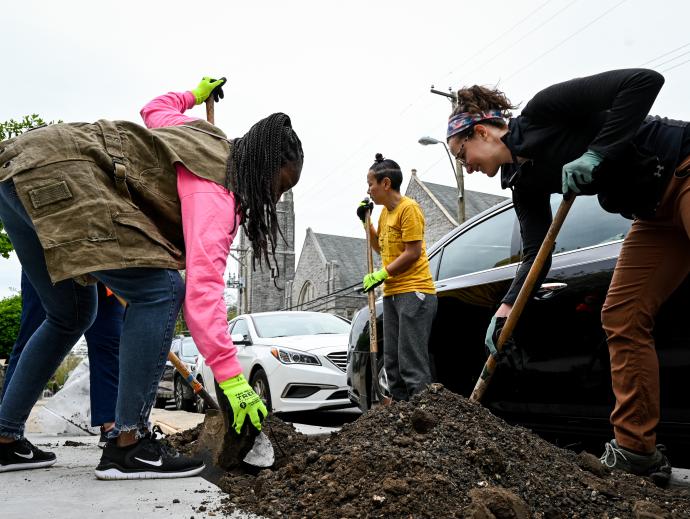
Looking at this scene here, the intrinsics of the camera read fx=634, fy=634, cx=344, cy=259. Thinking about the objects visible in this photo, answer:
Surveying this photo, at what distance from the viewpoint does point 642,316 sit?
245cm

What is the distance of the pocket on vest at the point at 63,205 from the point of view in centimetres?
229

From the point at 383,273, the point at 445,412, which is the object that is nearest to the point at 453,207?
the point at 383,273

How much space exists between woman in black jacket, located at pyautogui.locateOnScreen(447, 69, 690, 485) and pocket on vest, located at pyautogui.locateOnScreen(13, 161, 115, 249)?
5.05ft

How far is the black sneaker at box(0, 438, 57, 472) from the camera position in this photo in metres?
2.75

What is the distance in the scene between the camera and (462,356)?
3.72 m

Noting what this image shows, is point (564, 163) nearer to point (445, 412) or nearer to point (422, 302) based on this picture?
point (445, 412)

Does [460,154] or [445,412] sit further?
[460,154]

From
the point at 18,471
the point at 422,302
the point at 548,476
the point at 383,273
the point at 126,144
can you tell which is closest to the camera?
the point at 548,476

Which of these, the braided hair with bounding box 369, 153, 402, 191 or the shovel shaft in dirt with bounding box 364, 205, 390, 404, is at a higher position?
the braided hair with bounding box 369, 153, 402, 191

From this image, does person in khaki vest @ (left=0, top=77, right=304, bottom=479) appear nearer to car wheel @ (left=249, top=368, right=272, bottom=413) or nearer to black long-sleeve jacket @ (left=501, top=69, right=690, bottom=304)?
black long-sleeve jacket @ (left=501, top=69, right=690, bottom=304)

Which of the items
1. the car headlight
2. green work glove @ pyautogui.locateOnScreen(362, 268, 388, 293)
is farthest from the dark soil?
the car headlight

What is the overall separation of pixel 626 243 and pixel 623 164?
395 millimetres

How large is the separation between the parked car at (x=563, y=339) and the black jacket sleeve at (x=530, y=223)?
0.62ft

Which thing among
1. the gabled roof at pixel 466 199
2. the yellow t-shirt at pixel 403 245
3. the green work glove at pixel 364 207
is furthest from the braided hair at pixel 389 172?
the gabled roof at pixel 466 199
